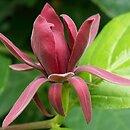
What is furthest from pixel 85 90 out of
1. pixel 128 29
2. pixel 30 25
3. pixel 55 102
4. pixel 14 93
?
pixel 30 25

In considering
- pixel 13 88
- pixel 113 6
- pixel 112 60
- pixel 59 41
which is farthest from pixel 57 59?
pixel 13 88

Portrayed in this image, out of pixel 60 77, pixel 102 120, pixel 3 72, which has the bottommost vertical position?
pixel 102 120

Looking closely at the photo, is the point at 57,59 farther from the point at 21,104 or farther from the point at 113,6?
the point at 113,6

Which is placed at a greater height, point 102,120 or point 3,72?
point 3,72

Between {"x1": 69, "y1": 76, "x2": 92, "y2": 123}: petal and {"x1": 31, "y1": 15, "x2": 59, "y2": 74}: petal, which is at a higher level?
{"x1": 31, "y1": 15, "x2": 59, "y2": 74}: petal

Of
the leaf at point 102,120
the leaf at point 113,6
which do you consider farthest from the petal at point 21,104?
the leaf at point 113,6

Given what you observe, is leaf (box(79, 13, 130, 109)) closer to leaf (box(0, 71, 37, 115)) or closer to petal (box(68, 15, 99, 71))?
petal (box(68, 15, 99, 71))

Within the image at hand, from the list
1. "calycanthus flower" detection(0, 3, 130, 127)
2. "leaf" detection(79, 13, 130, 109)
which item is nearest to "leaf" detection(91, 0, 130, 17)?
"leaf" detection(79, 13, 130, 109)
